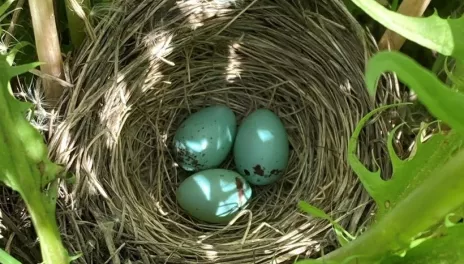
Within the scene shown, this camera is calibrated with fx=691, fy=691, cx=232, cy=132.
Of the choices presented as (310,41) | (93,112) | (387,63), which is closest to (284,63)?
(310,41)

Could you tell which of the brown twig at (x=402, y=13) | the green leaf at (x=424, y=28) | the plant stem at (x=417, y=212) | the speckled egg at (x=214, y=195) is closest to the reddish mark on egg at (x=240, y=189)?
the speckled egg at (x=214, y=195)

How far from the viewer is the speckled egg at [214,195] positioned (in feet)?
3.56

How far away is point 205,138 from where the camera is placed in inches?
44.6

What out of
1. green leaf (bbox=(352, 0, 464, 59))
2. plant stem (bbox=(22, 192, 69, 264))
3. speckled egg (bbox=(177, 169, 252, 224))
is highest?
green leaf (bbox=(352, 0, 464, 59))

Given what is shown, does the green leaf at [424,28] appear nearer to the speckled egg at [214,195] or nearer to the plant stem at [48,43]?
the plant stem at [48,43]

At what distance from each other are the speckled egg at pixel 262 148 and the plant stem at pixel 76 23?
0.30 meters

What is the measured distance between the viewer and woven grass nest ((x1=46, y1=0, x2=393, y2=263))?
1.01m

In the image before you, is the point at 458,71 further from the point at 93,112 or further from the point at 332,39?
the point at 93,112

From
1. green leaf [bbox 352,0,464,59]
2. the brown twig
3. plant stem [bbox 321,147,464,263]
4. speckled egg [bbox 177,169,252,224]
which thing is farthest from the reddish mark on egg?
green leaf [bbox 352,0,464,59]

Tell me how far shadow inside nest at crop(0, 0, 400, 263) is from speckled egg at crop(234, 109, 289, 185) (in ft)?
0.16

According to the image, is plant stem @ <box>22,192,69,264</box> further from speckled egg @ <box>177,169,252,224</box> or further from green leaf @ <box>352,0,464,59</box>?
green leaf @ <box>352,0,464,59</box>

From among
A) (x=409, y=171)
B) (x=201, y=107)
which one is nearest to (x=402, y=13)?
(x=409, y=171)

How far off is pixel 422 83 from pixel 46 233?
51 cm

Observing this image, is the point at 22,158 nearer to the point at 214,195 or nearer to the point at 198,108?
the point at 214,195
